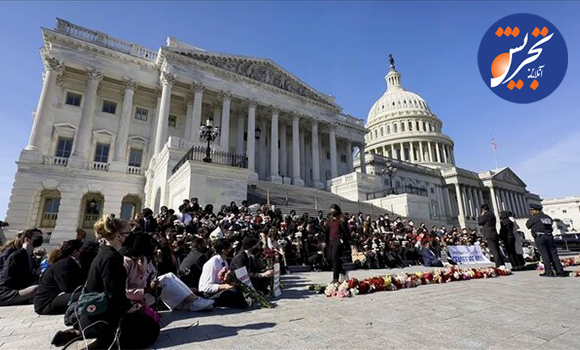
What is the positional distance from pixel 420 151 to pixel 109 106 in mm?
67761

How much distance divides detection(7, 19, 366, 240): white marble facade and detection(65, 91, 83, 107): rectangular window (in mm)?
78

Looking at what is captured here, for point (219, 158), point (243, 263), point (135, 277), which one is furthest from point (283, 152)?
point (135, 277)

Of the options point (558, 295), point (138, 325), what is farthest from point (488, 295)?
point (138, 325)

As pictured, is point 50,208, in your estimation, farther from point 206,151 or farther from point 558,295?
point 558,295

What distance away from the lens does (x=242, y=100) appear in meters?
30.8

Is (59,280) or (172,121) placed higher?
(172,121)

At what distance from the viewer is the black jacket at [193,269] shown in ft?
20.0

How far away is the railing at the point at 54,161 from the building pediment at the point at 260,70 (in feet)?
43.7

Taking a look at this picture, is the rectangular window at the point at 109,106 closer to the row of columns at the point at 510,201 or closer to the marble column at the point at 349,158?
the marble column at the point at 349,158

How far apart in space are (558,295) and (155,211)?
20948mm

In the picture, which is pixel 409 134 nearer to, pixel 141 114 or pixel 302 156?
pixel 302 156

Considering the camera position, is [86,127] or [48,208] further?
[86,127]

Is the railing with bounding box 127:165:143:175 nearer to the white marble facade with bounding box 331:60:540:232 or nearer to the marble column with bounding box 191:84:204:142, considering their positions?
the marble column with bounding box 191:84:204:142

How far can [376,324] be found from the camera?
392 centimetres
